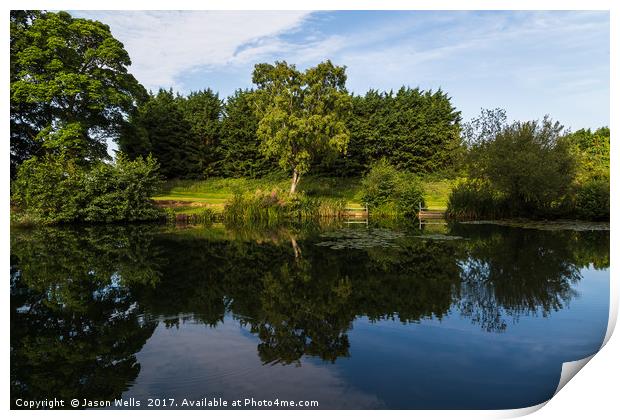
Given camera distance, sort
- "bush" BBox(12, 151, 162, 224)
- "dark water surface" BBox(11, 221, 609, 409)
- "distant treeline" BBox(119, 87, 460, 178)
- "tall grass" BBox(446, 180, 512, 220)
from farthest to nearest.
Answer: "distant treeline" BBox(119, 87, 460, 178)
"tall grass" BBox(446, 180, 512, 220)
"bush" BBox(12, 151, 162, 224)
"dark water surface" BBox(11, 221, 609, 409)

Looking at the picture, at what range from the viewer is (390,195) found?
1043 inches

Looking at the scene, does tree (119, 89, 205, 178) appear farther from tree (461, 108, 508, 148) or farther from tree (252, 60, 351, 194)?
→ tree (461, 108, 508, 148)

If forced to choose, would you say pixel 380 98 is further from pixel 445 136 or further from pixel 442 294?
pixel 442 294

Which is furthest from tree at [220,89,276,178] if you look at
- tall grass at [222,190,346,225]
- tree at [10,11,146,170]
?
tall grass at [222,190,346,225]

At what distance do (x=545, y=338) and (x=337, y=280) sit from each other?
167 inches

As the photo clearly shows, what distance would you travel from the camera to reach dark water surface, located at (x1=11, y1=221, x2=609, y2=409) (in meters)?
4.78

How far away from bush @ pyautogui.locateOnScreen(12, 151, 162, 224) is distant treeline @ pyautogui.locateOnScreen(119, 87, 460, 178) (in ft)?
60.3

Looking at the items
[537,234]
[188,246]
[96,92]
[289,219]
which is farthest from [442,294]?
[96,92]

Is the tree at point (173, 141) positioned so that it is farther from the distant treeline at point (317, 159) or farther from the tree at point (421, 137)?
the tree at point (421, 137)

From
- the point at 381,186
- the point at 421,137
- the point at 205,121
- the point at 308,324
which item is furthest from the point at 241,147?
the point at 308,324

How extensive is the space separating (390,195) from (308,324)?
20.6 m

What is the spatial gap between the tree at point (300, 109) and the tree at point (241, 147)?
1009 cm

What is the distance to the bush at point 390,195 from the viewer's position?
25.8 metres

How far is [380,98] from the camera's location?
1709 inches
